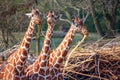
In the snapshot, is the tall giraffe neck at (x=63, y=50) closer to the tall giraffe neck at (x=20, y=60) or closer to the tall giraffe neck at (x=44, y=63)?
the tall giraffe neck at (x=44, y=63)

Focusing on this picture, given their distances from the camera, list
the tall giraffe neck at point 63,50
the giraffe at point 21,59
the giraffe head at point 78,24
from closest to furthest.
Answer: the giraffe at point 21,59 → the giraffe head at point 78,24 → the tall giraffe neck at point 63,50

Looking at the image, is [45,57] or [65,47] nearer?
[45,57]

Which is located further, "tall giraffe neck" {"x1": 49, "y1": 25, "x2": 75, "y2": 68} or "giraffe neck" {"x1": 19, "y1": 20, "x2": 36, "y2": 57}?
"tall giraffe neck" {"x1": 49, "y1": 25, "x2": 75, "y2": 68}

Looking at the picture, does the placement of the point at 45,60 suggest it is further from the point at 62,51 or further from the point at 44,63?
the point at 62,51

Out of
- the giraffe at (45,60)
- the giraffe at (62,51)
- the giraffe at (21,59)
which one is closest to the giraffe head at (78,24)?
the giraffe at (62,51)

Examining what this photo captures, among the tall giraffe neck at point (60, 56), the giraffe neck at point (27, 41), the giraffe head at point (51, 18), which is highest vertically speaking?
the giraffe head at point (51, 18)

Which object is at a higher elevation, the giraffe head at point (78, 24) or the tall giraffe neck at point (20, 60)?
the giraffe head at point (78, 24)

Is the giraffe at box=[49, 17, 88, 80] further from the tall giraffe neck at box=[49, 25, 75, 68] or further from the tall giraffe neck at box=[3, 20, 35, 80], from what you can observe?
the tall giraffe neck at box=[3, 20, 35, 80]

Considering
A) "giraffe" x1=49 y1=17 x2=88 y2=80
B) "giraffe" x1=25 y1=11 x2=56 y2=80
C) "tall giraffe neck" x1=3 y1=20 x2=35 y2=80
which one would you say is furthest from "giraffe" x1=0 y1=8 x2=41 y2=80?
"giraffe" x1=49 y1=17 x2=88 y2=80

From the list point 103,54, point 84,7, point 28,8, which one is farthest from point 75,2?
point 103,54

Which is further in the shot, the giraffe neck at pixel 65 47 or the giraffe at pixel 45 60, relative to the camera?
the giraffe neck at pixel 65 47

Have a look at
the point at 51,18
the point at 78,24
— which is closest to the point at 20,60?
the point at 51,18

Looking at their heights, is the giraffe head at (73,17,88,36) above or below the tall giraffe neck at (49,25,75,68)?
above

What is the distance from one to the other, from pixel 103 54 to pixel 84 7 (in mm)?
2731
